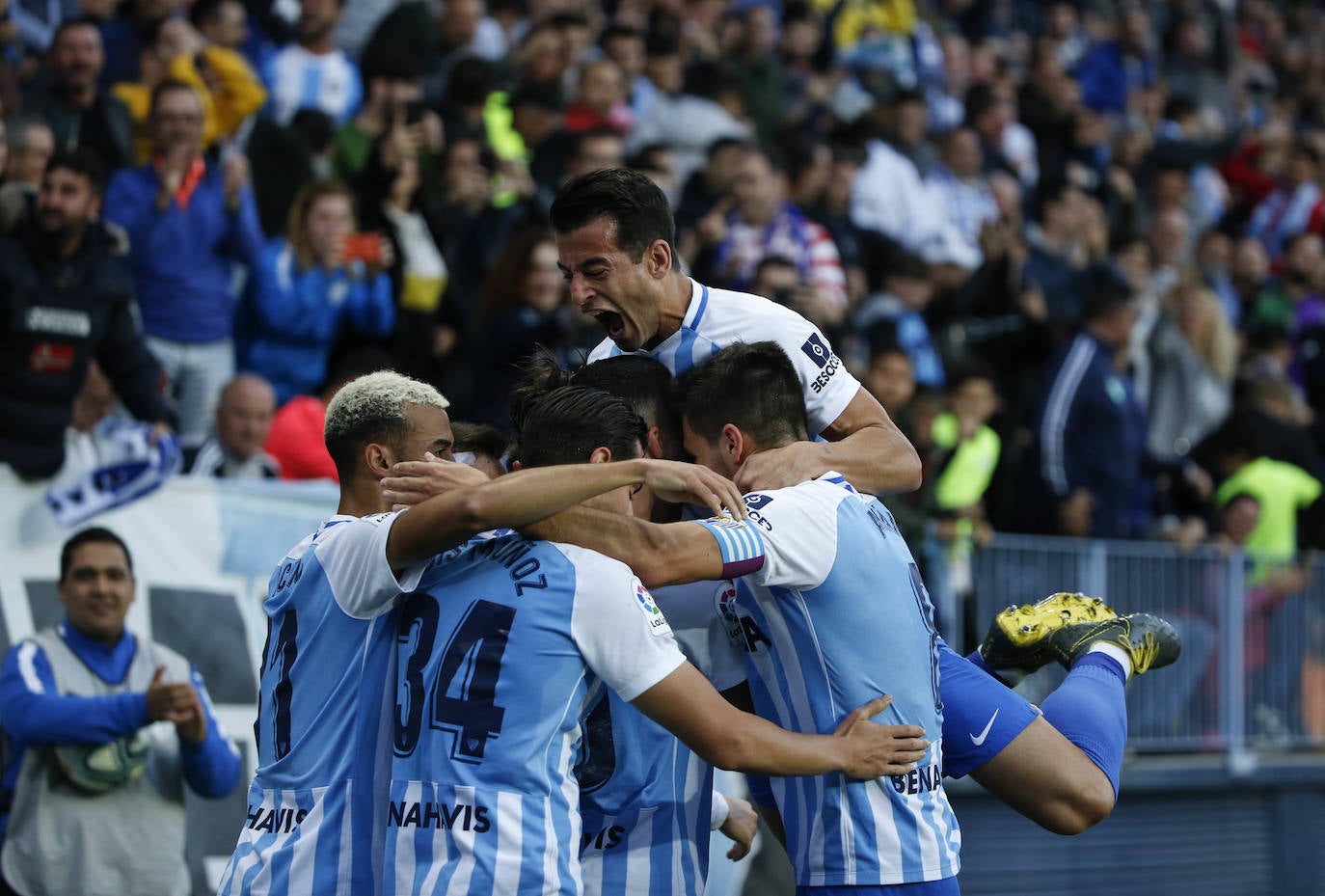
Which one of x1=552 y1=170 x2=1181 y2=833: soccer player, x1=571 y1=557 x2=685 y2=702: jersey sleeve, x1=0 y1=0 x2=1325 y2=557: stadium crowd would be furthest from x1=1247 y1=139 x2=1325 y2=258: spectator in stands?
x1=571 y1=557 x2=685 y2=702: jersey sleeve

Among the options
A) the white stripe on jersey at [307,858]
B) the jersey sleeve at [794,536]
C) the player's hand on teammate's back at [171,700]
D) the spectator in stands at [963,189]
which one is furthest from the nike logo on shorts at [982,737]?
the spectator in stands at [963,189]

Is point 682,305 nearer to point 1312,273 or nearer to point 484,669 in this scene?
point 484,669

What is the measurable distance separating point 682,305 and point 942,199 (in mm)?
8883

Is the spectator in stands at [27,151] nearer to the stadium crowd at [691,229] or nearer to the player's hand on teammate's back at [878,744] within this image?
the stadium crowd at [691,229]

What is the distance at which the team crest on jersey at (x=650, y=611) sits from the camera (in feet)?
13.9

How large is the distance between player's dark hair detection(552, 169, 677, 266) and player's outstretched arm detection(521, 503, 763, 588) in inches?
47.8

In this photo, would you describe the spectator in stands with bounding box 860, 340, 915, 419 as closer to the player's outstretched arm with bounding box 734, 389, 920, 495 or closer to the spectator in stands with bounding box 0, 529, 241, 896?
the player's outstretched arm with bounding box 734, 389, 920, 495

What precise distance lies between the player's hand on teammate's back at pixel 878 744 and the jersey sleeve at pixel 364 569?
1.26m

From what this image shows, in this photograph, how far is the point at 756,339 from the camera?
5.46 meters

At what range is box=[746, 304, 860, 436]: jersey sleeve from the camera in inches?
215

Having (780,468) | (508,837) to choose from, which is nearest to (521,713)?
(508,837)

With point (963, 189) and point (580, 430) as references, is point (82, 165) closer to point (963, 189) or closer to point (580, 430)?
point (580, 430)

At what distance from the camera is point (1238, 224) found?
16922 mm

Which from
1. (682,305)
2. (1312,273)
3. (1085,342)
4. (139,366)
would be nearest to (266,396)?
(139,366)
